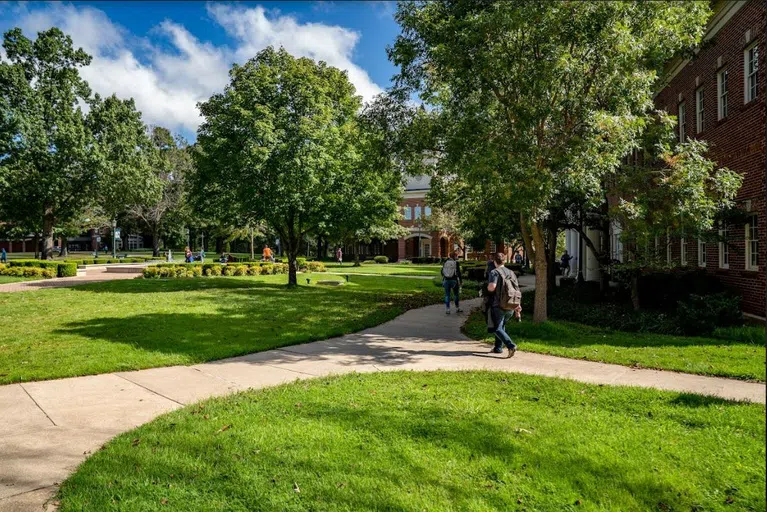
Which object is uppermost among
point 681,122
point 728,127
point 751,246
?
point 681,122

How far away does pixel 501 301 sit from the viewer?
9.20m

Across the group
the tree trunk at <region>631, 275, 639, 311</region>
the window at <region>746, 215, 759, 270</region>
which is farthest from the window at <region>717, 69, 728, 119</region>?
the tree trunk at <region>631, 275, 639, 311</region>

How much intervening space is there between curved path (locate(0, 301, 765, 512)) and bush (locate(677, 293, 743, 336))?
373 cm

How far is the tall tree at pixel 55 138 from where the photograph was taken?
3083 centimetres

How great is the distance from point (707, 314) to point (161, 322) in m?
12.3

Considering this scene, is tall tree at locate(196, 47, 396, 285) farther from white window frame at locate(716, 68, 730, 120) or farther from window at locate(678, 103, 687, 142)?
white window frame at locate(716, 68, 730, 120)

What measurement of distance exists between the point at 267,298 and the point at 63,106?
25282 millimetres

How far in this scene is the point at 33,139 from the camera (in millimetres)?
31031

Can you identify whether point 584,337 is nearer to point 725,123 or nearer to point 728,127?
point 728,127

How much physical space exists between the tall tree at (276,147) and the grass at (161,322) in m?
3.69

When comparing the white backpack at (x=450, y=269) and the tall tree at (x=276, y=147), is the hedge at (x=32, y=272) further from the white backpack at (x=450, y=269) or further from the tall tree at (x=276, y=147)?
the white backpack at (x=450, y=269)

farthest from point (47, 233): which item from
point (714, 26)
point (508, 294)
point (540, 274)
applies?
point (714, 26)

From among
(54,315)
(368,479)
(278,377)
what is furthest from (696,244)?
(54,315)

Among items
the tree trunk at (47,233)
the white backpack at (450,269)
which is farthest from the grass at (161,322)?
the tree trunk at (47,233)
